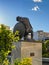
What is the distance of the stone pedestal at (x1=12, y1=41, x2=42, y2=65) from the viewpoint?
7.82m

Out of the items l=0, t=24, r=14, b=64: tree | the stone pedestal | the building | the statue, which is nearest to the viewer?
l=0, t=24, r=14, b=64: tree

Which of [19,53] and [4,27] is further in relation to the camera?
[19,53]

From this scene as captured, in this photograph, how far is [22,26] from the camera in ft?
27.3

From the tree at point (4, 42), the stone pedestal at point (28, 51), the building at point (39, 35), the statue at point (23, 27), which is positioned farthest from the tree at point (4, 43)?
the building at point (39, 35)

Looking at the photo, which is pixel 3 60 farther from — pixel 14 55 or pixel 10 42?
pixel 14 55

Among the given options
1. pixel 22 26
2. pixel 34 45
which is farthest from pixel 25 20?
pixel 34 45

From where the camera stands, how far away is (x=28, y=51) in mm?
8039

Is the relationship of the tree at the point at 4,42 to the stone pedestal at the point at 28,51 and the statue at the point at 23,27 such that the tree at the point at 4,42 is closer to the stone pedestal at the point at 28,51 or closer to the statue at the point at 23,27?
the stone pedestal at the point at 28,51

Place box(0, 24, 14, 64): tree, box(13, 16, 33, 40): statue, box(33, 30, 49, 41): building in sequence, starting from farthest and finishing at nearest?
1. box(33, 30, 49, 41): building
2. box(13, 16, 33, 40): statue
3. box(0, 24, 14, 64): tree

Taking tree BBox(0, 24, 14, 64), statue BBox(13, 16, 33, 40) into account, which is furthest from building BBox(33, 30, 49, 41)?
tree BBox(0, 24, 14, 64)

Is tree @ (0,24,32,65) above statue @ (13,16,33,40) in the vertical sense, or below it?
below

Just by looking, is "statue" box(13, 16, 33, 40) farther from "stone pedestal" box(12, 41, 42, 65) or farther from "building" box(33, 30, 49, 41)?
"building" box(33, 30, 49, 41)

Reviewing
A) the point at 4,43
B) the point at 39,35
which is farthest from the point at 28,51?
the point at 39,35

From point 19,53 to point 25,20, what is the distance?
136cm
